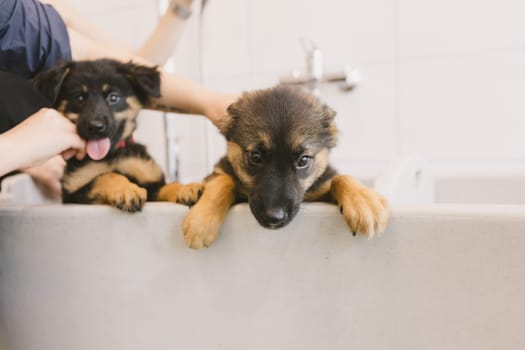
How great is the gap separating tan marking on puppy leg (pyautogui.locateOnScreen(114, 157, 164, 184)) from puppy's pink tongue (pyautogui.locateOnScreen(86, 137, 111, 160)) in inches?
4.5

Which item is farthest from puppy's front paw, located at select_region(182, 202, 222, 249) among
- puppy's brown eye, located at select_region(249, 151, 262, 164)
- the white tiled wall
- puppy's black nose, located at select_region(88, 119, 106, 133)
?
the white tiled wall

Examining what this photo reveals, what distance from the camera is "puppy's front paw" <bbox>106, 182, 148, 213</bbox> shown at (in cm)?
97

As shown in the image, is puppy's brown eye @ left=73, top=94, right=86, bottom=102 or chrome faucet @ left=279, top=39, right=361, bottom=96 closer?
puppy's brown eye @ left=73, top=94, right=86, bottom=102

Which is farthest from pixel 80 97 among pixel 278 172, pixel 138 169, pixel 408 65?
pixel 408 65

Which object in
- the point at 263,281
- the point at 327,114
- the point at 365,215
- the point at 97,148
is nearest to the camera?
the point at 365,215

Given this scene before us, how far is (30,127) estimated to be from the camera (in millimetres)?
1122

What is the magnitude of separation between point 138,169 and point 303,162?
68cm

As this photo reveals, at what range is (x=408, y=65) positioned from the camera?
2182mm

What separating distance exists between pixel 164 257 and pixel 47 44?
0.97m

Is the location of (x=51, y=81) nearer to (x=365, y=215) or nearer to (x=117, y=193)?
(x=117, y=193)

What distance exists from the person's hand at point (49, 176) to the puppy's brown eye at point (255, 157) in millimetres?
1007

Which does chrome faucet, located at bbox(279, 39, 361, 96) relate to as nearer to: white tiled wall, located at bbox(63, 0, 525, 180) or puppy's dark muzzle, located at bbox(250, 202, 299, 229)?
white tiled wall, located at bbox(63, 0, 525, 180)

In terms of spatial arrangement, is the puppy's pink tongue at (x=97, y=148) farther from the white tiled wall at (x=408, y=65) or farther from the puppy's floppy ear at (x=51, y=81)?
the white tiled wall at (x=408, y=65)

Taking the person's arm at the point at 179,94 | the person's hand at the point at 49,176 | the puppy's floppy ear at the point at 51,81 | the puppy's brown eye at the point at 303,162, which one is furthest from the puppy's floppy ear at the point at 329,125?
the person's hand at the point at 49,176
